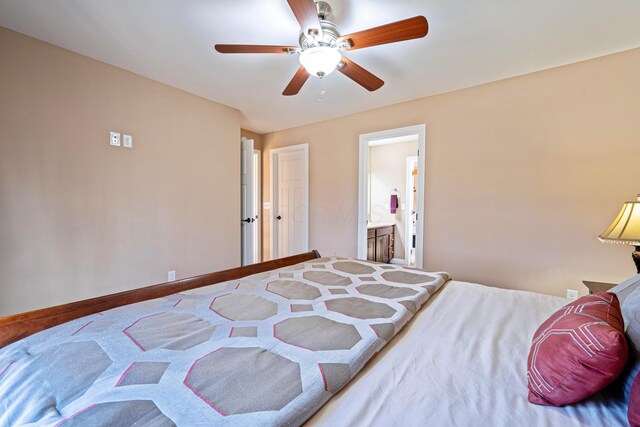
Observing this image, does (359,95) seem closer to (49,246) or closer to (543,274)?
(543,274)

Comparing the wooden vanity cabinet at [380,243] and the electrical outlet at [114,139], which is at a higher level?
the electrical outlet at [114,139]

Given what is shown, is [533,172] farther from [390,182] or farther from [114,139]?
[114,139]

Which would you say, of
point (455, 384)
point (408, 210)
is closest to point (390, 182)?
point (408, 210)

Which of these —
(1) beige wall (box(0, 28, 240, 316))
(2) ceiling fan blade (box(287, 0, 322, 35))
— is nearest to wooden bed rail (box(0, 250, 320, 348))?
(1) beige wall (box(0, 28, 240, 316))

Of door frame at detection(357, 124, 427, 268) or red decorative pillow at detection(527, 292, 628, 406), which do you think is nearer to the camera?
red decorative pillow at detection(527, 292, 628, 406)

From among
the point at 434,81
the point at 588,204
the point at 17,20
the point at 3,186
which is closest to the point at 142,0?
the point at 17,20

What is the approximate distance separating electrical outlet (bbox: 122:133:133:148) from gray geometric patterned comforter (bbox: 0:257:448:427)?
6.08ft

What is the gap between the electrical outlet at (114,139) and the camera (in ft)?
7.79

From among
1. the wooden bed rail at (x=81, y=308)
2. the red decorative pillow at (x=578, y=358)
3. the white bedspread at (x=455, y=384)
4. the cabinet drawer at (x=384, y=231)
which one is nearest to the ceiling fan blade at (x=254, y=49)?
the wooden bed rail at (x=81, y=308)

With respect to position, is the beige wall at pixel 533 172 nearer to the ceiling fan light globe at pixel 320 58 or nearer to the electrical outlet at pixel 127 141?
the ceiling fan light globe at pixel 320 58

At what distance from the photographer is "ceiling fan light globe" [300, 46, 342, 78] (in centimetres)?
159

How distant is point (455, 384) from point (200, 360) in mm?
766

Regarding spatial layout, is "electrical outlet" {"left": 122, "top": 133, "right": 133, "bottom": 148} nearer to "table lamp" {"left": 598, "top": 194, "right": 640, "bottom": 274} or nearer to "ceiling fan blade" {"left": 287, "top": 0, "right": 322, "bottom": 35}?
"ceiling fan blade" {"left": 287, "top": 0, "right": 322, "bottom": 35}

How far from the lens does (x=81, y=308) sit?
116 cm
